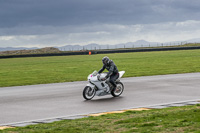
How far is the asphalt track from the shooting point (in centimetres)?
1098

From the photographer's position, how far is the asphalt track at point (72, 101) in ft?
36.0

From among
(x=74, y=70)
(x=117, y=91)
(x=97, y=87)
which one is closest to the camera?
(x=97, y=87)

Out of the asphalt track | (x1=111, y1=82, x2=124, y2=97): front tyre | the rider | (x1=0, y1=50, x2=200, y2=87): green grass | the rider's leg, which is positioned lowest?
(x1=0, y1=50, x2=200, y2=87): green grass

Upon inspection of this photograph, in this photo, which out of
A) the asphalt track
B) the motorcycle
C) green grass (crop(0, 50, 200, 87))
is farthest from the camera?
green grass (crop(0, 50, 200, 87))

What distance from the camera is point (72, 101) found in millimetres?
13516

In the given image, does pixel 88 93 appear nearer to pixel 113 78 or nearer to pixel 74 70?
pixel 113 78

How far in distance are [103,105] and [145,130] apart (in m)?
5.14

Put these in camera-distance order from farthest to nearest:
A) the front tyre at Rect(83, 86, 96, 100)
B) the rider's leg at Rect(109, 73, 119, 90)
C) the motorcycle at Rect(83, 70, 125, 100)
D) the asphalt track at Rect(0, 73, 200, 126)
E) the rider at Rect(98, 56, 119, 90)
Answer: the rider's leg at Rect(109, 73, 119, 90)
the rider at Rect(98, 56, 119, 90)
the motorcycle at Rect(83, 70, 125, 100)
the front tyre at Rect(83, 86, 96, 100)
the asphalt track at Rect(0, 73, 200, 126)

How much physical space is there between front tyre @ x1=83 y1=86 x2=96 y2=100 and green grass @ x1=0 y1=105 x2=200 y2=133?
4232 millimetres

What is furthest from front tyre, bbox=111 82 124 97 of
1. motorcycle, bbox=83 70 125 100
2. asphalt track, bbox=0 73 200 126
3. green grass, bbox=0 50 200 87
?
green grass, bbox=0 50 200 87

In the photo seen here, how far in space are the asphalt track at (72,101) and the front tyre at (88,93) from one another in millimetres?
193

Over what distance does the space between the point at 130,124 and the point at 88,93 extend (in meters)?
5.93

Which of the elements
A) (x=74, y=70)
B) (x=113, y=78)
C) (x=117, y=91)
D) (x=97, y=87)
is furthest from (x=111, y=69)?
(x=74, y=70)

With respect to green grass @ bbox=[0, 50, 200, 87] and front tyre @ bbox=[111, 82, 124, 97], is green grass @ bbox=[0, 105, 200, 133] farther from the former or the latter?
green grass @ bbox=[0, 50, 200, 87]
